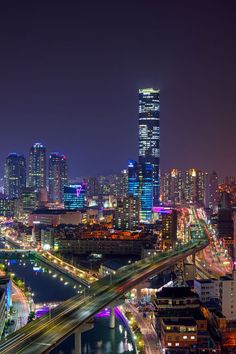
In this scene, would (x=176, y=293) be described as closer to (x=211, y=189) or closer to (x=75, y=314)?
(x=75, y=314)

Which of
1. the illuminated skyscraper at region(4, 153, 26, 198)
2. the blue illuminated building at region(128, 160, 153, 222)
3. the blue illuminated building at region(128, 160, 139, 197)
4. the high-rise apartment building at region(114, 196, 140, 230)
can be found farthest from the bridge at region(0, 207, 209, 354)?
the illuminated skyscraper at region(4, 153, 26, 198)

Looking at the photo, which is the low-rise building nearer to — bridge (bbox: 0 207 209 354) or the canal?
bridge (bbox: 0 207 209 354)

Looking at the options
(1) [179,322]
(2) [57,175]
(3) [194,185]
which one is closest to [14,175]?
(2) [57,175]

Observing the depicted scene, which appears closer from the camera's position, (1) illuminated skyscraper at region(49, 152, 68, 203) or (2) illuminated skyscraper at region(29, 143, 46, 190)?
(1) illuminated skyscraper at region(49, 152, 68, 203)

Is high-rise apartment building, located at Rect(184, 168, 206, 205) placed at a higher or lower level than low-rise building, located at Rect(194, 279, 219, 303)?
higher

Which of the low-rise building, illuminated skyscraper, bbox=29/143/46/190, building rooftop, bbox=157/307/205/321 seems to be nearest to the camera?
building rooftop, bbox=157/307/205/321

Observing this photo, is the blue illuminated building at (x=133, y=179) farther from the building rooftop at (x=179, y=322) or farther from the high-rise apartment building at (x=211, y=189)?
the building rooftop at (x=179, y=322)

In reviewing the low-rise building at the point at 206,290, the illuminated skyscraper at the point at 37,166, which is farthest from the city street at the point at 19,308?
the illuminated skyscraper at the point at 37,166
